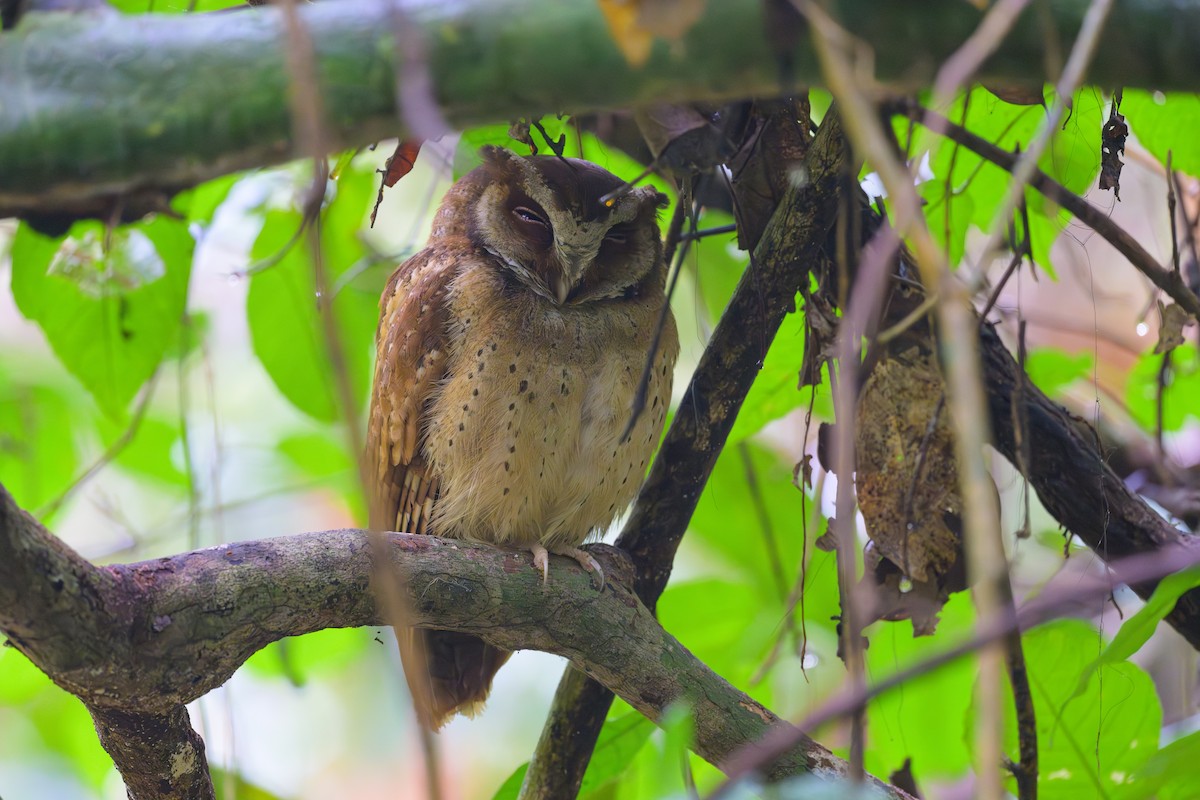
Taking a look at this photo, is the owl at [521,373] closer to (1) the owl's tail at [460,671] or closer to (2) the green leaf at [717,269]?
(1) the owl's tail at [460,671]

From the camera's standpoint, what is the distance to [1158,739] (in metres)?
2.01

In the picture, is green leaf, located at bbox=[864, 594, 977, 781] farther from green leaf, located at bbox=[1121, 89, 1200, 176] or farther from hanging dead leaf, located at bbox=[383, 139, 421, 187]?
hanging dead leaf, located at bbox=[383, 139, 421, 187]

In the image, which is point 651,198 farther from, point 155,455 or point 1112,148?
point 155,455

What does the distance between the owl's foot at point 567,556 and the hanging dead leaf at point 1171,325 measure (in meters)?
1.14

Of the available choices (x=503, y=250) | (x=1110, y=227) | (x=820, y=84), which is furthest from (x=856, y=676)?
(x=503, y=250)

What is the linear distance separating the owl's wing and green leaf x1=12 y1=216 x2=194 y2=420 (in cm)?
49

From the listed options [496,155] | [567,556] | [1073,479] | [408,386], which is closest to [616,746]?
[567,556]

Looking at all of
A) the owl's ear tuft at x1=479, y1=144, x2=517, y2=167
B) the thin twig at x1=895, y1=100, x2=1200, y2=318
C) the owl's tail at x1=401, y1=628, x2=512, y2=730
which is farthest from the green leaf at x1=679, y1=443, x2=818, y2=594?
the thin twig at x1=895, y1=100, x2=1200, y2=318

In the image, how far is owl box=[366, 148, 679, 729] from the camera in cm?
238

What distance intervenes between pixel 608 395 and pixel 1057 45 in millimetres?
1442

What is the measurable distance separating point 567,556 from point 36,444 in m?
1.84

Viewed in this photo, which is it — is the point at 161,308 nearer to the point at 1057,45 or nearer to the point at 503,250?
the point at 503,250

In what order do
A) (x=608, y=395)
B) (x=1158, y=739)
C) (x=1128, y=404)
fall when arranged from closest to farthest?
(x=1158, y=739)
(x=608, y=395)
(x=1128, y=404)

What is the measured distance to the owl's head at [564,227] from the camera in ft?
7.97
